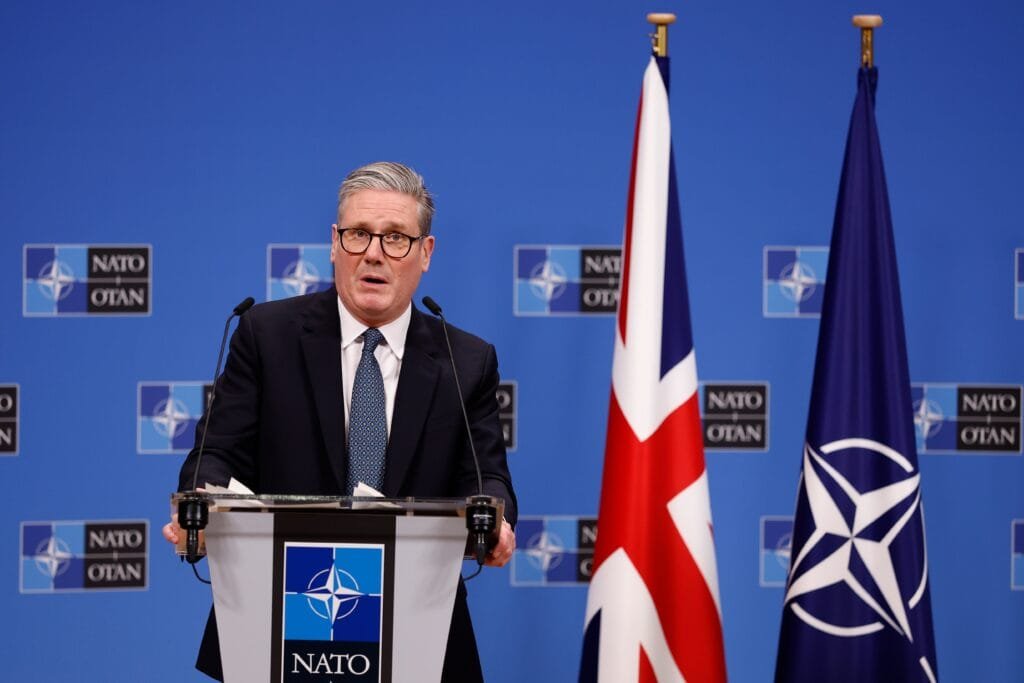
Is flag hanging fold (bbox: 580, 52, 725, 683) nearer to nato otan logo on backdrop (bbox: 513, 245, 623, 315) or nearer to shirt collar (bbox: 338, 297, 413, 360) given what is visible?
nato otan logo on backdrop (bbox: 513, 245, 623, 315)

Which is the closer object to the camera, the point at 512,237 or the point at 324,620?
the point at 324,620

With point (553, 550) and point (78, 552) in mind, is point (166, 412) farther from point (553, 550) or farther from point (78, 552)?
point (553, 550)

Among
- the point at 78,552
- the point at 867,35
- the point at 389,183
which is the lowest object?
the point at 78,552

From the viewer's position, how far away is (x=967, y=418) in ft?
10.6

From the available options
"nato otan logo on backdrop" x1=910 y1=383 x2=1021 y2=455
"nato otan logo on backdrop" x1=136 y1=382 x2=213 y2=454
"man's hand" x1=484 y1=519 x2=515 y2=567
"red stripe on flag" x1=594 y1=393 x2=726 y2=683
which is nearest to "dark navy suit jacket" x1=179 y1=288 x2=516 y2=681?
"man's hand" x1=484 y1=519 x2=515 y2=567

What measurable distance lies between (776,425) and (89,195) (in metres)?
2.22

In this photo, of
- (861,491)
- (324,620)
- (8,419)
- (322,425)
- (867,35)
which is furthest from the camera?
(8,419)

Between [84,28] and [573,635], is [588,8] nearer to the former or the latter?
[84,28]

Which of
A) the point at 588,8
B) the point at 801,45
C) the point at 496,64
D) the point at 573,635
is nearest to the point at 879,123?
the point at 801,45

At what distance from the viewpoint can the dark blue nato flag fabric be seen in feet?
8.60

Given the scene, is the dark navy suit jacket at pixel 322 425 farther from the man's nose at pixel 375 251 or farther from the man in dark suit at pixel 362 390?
the man's nose at pixel 375 251

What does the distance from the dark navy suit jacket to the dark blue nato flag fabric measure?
0.95 meters

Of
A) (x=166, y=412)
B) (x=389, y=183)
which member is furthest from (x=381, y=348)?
(x=166, y=412)

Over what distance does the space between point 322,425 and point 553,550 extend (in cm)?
133
